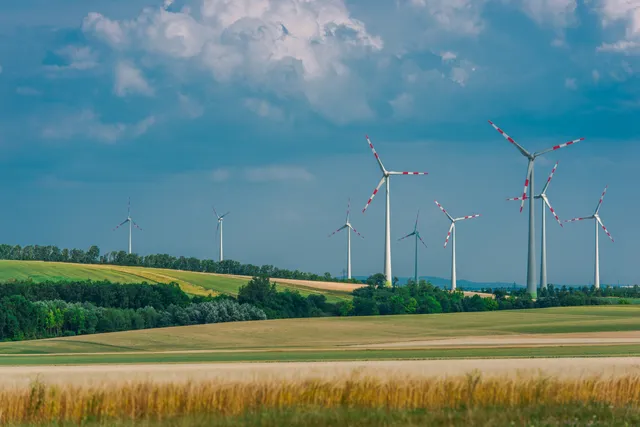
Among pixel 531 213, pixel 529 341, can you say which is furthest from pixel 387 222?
pixel 529 341

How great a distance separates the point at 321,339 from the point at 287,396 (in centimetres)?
4992

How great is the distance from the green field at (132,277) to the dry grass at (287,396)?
358 ft

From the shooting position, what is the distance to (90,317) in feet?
320

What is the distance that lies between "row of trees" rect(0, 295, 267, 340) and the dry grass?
68864 mm

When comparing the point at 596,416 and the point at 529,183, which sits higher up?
the point at 529,183

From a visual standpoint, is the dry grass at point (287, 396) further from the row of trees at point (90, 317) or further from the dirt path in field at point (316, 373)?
the row of trees at point (90, 317)

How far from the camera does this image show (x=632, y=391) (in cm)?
2703

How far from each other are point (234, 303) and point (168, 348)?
35.0m

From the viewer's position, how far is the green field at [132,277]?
145 metres

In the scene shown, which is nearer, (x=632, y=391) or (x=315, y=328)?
(x=632, y=391)

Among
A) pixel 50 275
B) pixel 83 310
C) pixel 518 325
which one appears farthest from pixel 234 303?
pixel 50 275

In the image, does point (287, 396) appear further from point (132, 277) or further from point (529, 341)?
point (132, 277)

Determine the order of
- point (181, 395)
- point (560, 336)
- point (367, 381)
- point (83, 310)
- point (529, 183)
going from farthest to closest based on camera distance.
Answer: point (529, 183) → point (83, 310) → point (560, 336) → point (367, 381) → point (181, 395)

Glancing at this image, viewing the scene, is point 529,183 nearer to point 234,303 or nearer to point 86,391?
point 234,303
